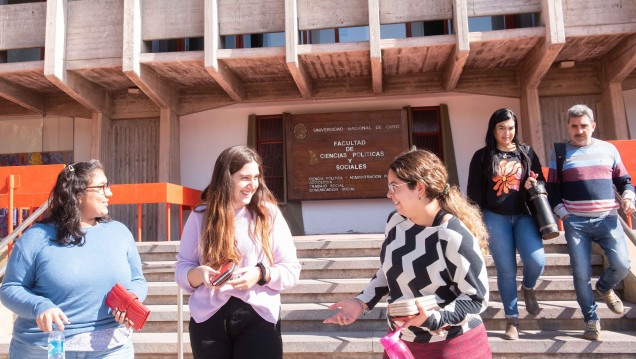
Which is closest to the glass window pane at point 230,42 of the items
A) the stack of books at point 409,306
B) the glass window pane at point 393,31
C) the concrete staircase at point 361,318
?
the glass window pane at point 393,31

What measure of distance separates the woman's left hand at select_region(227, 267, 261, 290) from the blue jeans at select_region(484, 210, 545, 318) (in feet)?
7.65

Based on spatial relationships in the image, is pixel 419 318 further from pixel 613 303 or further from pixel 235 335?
pixel 613 303

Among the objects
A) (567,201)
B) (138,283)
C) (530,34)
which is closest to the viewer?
(138,283)

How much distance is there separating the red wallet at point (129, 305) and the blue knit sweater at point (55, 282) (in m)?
0.09

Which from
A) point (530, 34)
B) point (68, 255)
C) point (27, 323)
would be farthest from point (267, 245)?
point (530, 34)

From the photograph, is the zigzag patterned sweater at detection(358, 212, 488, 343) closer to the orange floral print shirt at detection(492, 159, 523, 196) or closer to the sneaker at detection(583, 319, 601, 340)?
the orange floral print shirt at detection(492, 159, 523, 196)

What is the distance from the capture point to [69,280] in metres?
2.16

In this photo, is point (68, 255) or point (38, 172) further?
point (38, 172)

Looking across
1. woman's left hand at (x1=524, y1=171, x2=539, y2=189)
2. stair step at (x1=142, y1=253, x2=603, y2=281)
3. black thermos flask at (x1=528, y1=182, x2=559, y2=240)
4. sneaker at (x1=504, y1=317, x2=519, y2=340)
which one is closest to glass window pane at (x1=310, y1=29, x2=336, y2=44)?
stair step at (x1=142, y1=253, x2=603, y2=281)

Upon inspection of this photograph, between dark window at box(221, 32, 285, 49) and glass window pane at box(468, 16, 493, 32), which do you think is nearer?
glass window pane at box(468, 16, 493, 32)

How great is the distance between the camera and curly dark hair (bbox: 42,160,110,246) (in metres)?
2.24

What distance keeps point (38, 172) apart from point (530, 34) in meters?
7.28

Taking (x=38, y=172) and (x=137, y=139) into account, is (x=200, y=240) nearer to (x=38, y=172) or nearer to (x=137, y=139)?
(x=38, y=172)

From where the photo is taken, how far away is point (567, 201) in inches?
150
